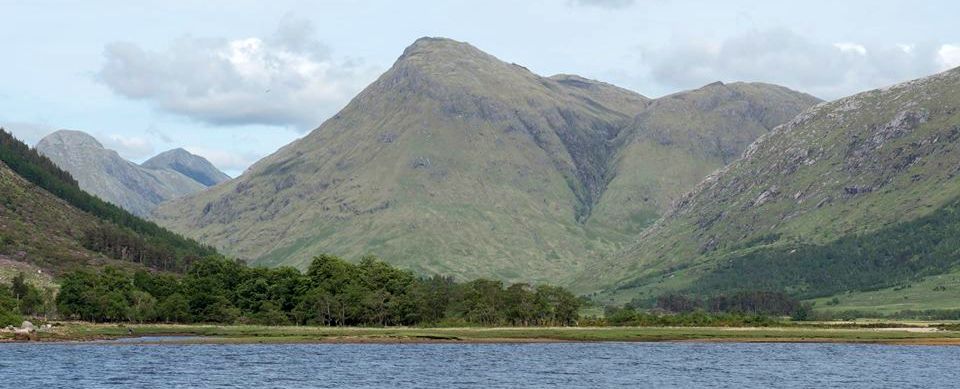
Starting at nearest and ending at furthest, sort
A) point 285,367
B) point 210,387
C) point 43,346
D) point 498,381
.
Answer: point 210,387 < point 498,381 < point 285,367 < point 43,346

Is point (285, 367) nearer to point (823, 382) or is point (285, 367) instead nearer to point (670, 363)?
point (670, 363)

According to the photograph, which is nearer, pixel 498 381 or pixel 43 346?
pixel 498 381

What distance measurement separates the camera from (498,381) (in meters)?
143

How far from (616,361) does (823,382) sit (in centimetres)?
3988

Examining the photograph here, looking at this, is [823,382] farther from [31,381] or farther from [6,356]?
[6,356]

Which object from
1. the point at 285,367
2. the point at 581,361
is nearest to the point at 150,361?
the point at 285,367

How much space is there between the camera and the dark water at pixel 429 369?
138000mm

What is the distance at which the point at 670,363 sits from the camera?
7008 inches

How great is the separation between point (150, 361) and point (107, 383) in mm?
32901

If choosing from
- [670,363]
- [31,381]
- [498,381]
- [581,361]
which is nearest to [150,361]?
[31,381]

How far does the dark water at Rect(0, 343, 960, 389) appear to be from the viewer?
453ft

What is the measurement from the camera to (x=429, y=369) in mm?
161125

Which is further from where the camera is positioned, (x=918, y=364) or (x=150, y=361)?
(x=918, y=364)

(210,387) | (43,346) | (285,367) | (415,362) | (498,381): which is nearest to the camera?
(210,387)
